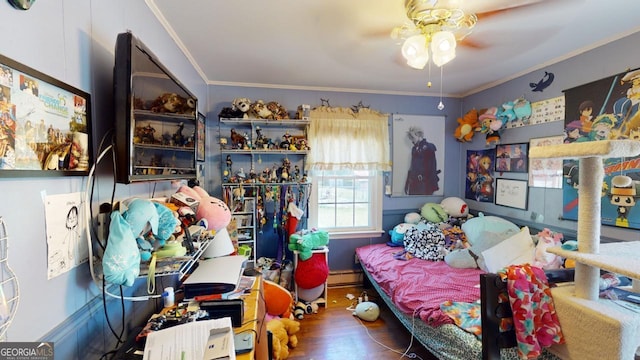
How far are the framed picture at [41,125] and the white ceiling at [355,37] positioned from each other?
1.00 metres

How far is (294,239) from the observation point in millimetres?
2682

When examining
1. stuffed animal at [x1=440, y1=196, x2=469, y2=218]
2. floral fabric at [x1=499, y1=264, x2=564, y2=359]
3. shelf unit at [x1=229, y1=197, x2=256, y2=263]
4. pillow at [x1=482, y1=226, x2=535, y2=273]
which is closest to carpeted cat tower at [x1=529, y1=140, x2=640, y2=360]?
floral fabric at [x1=499, y1=264, x2=564, y2=359]

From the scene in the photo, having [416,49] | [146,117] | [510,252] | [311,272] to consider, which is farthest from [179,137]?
[510,252]

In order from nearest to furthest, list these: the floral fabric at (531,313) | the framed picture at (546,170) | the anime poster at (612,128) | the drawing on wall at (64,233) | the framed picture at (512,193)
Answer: the drawing on wall at (64,233) < the floral fabric at (531,313) < the anime poster at (612,128) < the framed picture at (546,170) < the framed picture at (512,193)

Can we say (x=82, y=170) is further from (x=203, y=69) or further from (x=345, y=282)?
(x=345, y=282)

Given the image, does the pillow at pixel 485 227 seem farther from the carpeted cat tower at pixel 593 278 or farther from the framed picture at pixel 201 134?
the framed picture at pixel 201 134

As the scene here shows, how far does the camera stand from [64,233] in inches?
33.0

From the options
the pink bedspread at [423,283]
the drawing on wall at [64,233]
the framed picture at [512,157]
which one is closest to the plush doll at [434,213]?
the pink bedspread at [423,283]

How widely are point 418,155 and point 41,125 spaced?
130 inches

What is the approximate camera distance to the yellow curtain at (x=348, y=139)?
2.99 meters

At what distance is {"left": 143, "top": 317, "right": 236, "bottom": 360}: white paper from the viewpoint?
886 millimetres

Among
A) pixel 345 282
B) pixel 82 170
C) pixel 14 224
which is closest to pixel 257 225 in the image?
pixel 345 282

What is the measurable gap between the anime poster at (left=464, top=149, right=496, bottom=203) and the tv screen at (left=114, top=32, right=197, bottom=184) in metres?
3.15

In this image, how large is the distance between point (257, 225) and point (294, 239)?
0.47 m
